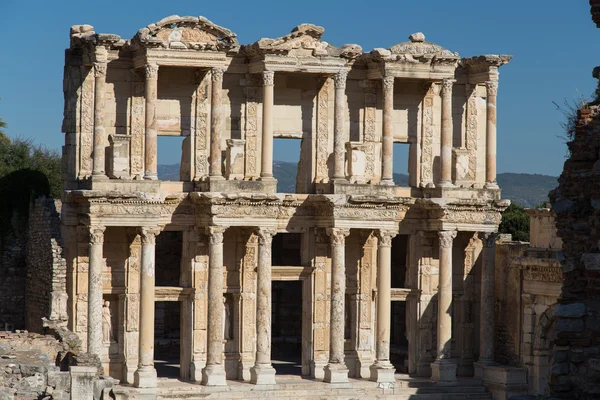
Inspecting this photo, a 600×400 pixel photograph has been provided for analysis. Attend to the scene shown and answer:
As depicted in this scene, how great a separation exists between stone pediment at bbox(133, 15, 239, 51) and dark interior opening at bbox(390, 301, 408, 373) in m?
9.71

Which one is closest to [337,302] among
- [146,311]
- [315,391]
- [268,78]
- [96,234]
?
[315,391]

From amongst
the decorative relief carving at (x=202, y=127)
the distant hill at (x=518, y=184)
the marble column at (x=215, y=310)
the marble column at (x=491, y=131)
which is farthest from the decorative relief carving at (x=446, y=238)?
the distant hill at (x=518, y=184)

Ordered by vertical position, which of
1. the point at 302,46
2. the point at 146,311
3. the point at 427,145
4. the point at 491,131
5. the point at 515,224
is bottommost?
the point at 146,311

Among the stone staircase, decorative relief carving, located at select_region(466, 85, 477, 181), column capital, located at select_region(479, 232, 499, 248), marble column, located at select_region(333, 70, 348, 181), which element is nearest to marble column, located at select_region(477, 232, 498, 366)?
column capital, located at select_region(479, 232, 499, 248)

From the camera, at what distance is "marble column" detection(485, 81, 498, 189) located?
34.9 m

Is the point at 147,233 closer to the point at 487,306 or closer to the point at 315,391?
the point at 315,391

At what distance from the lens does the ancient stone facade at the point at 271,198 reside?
31.8 m

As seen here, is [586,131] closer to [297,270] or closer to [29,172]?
[297,270]

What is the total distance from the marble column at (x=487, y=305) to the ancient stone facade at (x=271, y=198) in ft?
0.11

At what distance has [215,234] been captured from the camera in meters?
32.0

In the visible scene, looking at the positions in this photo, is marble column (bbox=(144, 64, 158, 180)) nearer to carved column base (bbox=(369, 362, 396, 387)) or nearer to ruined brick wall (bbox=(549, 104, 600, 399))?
carved column base (bbox=(369, 362, 396, 387))

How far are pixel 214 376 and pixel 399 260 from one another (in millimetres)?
8309

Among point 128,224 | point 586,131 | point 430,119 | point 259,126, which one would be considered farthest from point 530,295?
point 586,131

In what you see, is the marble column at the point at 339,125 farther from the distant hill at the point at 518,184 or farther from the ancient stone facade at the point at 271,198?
the distant hill at the point at 518,184
